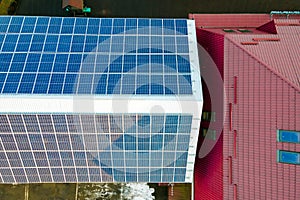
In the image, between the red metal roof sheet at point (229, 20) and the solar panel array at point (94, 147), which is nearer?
the solar panel array at point (94, 147)

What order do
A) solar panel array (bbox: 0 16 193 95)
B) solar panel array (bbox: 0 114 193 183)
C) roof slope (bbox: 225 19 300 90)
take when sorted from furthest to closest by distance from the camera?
solar panel array (bbox: 0 114 193 183), solar panel array (bbox: 0 16 193 95), roof slope (bbox: 225 19 300 90)

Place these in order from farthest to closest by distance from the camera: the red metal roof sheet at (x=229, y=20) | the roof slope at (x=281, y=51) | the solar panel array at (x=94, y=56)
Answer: the red metal roof sheet at (x=229, y=20), the solar panel array at (x=94, y=56), the roof slope at (x=281, y=51)

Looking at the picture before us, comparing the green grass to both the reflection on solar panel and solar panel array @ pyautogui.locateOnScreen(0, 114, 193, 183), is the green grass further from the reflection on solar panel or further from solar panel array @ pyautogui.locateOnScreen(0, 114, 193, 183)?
solar panel array @ pyautogui.locateOnScreen(0, 114, 193, 183)

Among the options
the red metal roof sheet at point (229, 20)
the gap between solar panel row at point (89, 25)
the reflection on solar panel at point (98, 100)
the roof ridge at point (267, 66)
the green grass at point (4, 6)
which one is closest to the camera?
the roof ridge at point (267, 66)

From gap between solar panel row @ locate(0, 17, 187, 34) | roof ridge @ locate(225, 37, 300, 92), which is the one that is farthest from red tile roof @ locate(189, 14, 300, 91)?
gap between solar panel row @ locate(0, 17, 187, 34)

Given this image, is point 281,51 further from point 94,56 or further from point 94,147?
point 94,147

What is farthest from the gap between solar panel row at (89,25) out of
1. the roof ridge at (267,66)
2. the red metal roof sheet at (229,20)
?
the roof ridge at (267,66)

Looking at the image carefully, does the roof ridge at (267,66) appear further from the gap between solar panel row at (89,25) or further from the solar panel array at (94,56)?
the gap between solar panel row at (89,25)
